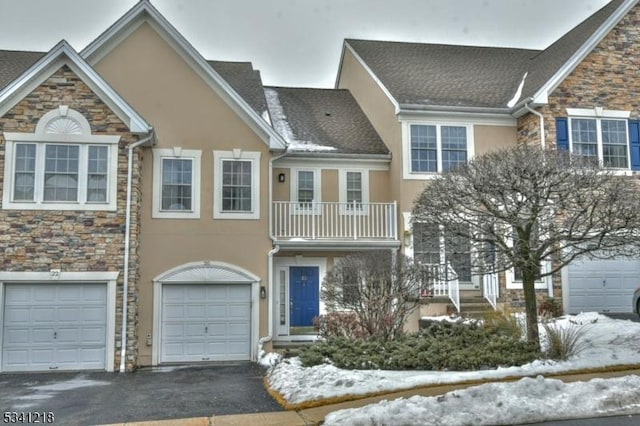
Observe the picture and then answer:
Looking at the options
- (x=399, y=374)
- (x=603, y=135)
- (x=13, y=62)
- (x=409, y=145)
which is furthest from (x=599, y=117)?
(x=13, y=62)

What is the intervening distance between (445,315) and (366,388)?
23.6 ft

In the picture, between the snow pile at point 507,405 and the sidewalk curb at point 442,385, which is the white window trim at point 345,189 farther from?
the snow pile at point 507,405

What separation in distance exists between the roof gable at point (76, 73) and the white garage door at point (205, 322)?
14.5 feet

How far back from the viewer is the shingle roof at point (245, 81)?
58.7 ft

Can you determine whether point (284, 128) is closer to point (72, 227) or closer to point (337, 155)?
point (337, 155)

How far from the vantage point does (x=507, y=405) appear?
7.61m

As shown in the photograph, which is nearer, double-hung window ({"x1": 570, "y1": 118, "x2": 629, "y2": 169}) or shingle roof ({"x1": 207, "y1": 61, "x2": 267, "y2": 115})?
double-hung window ({"x1": 570, "y1": 118, "x2": 629, "y2": 169})

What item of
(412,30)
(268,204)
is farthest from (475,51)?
(268,204)

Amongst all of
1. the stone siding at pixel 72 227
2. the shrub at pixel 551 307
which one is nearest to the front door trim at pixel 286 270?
the stone siding at pixel 72 227

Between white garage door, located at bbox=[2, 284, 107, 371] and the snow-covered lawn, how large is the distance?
519 centimetres

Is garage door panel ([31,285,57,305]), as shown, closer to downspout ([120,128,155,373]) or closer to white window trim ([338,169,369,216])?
downspout ([120,128,155,373])

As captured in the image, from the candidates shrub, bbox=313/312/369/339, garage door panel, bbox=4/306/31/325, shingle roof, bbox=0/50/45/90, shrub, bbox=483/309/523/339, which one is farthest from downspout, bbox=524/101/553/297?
shingle roof, bbox=0/50/45/90

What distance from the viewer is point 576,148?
661 inches

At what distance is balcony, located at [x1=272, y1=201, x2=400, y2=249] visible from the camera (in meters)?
16.3
